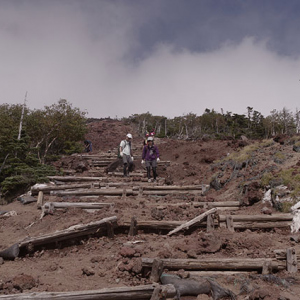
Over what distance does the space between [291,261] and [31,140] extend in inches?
966

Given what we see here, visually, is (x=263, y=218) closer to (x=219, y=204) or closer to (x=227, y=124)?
(x=219, y=204)

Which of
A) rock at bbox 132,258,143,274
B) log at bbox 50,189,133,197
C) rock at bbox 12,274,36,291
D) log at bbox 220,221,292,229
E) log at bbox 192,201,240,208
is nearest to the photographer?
rock at bbox 12,274,36,291

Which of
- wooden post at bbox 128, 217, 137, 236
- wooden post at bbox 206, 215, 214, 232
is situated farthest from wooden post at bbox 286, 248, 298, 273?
wooden post at bbox 128, 217, 137, 236

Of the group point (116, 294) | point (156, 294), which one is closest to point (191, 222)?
point (156, 294)

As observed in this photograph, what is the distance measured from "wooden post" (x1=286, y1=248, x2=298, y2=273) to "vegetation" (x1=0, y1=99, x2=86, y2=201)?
10913mm

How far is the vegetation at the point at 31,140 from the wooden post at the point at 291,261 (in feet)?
35.8

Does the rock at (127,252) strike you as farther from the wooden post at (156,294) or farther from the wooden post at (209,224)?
the wooden post at (209,224)

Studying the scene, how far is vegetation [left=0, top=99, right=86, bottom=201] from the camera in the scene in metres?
14.3

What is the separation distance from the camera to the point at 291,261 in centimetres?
475

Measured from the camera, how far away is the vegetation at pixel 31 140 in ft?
47.0

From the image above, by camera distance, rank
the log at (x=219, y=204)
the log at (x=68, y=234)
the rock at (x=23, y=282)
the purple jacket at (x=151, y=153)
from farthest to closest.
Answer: the purple jacket at (x=151, y=153)
the log at (x=219, y=204)
the log at (x=68, y=234)
the rock at (x=23, y=282)

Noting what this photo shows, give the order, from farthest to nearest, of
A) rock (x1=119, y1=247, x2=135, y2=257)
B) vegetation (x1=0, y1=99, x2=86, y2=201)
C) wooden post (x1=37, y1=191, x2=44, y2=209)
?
vegetation (x1=0, y1=99, x2=86, y2=201) < wooden post (x1=37, y1=191, x2=44, y2=209) < rock (x1=119, y1=247, x2=135, y2=257)

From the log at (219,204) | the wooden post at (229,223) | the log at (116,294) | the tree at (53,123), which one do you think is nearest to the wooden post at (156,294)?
the log at (116,294)

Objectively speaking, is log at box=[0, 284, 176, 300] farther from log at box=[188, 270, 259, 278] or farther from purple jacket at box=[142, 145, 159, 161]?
purple jacket at box=[142, 145, 159, 161]
